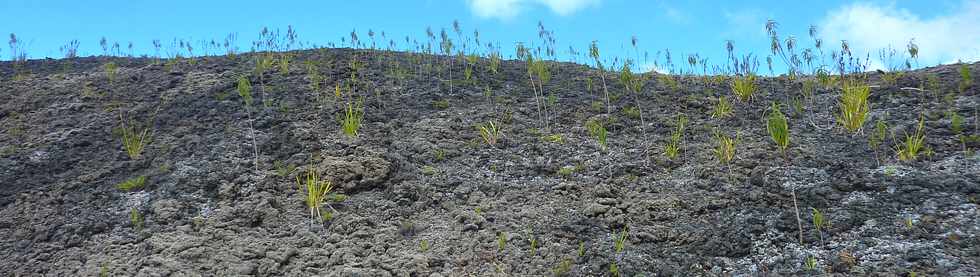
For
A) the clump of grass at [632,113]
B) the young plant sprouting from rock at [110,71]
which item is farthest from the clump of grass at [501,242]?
the young plant sprouting from rock at [110,71]

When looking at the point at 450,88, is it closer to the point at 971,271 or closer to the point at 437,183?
the point at 437,183

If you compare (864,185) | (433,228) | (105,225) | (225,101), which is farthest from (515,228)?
(225,101)

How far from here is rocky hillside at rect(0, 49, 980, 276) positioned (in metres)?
3.90

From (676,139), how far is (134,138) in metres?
4.39

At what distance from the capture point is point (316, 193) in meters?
4.52

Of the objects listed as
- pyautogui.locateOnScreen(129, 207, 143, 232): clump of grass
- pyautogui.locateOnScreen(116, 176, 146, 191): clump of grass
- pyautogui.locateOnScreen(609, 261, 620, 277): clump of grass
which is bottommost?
pyautogui.locateOnScreen(609, 261, 620, 277): clump of grass

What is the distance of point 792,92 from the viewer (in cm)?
650

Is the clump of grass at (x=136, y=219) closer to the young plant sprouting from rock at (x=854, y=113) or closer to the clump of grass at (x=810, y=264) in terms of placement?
the clump of grass at (x=810, y=264)

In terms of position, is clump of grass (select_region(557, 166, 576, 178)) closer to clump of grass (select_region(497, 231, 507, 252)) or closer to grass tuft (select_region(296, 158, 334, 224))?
clump of grass (select_region(497, 231, 507, 252))

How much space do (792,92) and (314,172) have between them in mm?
4444

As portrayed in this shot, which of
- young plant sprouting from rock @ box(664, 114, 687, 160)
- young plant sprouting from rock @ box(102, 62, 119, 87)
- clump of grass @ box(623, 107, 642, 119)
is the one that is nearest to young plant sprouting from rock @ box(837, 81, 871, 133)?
young plant sprouting from rock @ box(664, 114, 687, 160)

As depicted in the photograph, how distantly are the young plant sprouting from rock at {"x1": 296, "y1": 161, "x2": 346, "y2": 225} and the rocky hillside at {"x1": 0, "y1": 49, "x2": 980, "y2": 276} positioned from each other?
29mm

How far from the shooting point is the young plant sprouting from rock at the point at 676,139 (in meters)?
5.02

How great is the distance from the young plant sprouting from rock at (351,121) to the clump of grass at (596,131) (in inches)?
74.3
